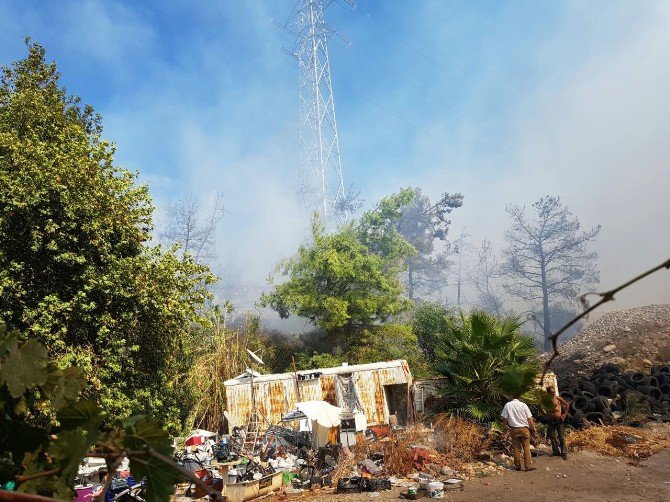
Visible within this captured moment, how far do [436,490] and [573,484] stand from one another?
289 centimetres

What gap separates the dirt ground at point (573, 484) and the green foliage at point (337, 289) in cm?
1685

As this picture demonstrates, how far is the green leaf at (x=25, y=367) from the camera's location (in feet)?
4.33

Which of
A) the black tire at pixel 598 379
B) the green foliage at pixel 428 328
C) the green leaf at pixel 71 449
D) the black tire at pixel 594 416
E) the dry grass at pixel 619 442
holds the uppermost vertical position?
the green foliage at pixel 428 328

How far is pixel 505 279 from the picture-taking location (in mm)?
80438

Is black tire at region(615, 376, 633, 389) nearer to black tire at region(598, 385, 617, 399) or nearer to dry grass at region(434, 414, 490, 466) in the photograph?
black tire at region(598, 385, 617, 399)

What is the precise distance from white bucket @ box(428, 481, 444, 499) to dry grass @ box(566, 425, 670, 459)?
4.87 m

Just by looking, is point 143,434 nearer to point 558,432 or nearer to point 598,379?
point 558,432

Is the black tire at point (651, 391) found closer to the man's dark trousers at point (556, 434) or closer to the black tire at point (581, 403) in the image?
the black tire at point (581, 403)

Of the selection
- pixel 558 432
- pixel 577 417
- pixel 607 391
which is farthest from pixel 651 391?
pixel 558 432

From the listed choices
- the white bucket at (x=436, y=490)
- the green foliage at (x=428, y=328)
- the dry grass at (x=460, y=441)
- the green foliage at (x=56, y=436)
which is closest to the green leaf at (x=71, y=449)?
the green foliage at (x=56, y=436)

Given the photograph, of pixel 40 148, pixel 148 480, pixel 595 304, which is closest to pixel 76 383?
pixel 148 480

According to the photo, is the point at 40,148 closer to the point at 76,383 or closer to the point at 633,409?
the point at 76,383

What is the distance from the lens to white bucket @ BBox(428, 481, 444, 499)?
11.0m

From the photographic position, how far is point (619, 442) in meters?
14.2
